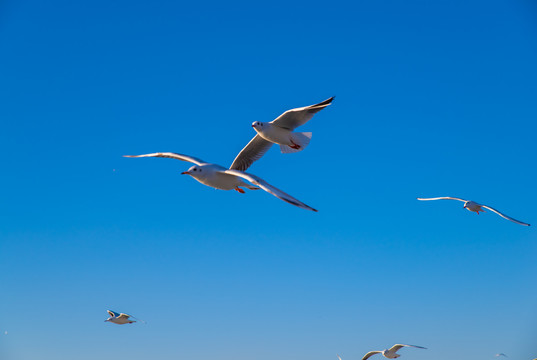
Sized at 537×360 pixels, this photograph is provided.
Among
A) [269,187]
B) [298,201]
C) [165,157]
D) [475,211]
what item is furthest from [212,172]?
[475,211]

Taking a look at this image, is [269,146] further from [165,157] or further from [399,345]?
[399,345]

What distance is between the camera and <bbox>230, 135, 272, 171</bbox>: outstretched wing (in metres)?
17.5

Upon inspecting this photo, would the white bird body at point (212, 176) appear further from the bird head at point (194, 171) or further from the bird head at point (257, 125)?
the bird head at point (257, 125)

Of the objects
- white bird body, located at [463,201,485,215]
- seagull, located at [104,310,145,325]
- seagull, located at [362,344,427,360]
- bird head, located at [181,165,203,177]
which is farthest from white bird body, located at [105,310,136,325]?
white bird body, located at [463,201,485,215]

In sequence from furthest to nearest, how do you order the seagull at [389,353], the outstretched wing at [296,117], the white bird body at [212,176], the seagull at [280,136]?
the seagull at [389,353]
the seagull at [280,136]
the outstretched wing at [296,117]
the white bird body at [212,176]

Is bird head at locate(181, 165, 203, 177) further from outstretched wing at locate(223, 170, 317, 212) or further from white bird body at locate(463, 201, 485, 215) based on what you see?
white bird body at locate(463, 201, 485, 215)

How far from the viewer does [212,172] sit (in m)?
14.8

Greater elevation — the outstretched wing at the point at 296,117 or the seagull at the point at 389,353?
the outstretched wing at the point at 296,117

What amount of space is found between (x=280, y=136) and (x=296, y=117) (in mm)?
900

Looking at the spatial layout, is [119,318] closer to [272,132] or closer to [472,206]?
[272,132]

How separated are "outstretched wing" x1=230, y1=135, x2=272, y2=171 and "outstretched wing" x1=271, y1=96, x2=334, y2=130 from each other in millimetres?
1202

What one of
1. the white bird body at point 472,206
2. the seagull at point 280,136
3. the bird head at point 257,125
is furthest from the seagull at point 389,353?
the bird head at point 257,125

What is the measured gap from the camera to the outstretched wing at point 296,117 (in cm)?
1537

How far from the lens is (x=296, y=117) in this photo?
16078mm
